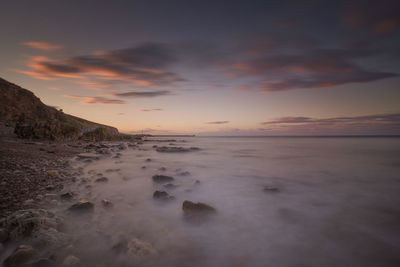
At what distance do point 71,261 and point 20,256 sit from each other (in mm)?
633

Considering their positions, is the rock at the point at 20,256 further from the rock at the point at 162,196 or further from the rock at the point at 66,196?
the rock at the point at 162,196

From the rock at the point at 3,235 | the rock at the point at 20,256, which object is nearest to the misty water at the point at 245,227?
the rock at the point at 20,256

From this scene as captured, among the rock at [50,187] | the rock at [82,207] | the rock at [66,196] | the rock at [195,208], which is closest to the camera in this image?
the rock at [82,207]

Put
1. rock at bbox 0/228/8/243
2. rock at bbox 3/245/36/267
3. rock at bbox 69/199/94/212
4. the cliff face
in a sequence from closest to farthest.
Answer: rock at bbox 3/245/36/267, rock at bbox 0/228/8/243, rock at bbox 69/199/94/212, the cliff face

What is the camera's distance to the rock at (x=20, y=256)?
2487 millimetres

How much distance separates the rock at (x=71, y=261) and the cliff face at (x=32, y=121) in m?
20.8

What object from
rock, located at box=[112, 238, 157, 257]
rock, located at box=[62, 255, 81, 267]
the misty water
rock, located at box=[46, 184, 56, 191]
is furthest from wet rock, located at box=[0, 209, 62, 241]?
rock, located at box=[46, 184, 56, 191]

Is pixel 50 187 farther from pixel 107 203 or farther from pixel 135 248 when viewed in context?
Answer: pixel 135 248

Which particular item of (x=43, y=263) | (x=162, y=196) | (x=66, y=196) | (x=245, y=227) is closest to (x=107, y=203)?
(x=66, y=196)

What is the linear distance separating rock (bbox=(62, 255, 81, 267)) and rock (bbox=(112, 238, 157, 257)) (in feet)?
1.65

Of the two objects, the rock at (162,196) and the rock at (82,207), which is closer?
the rock at (82,207)

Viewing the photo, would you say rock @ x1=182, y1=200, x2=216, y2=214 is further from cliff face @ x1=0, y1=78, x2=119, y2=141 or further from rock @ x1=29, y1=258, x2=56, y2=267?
cliff face @ x1=0, y1=78, x2=119, y2=141

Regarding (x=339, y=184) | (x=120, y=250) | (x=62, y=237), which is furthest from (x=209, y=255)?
(x=339, y=184)

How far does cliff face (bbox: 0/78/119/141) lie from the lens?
1860cm
